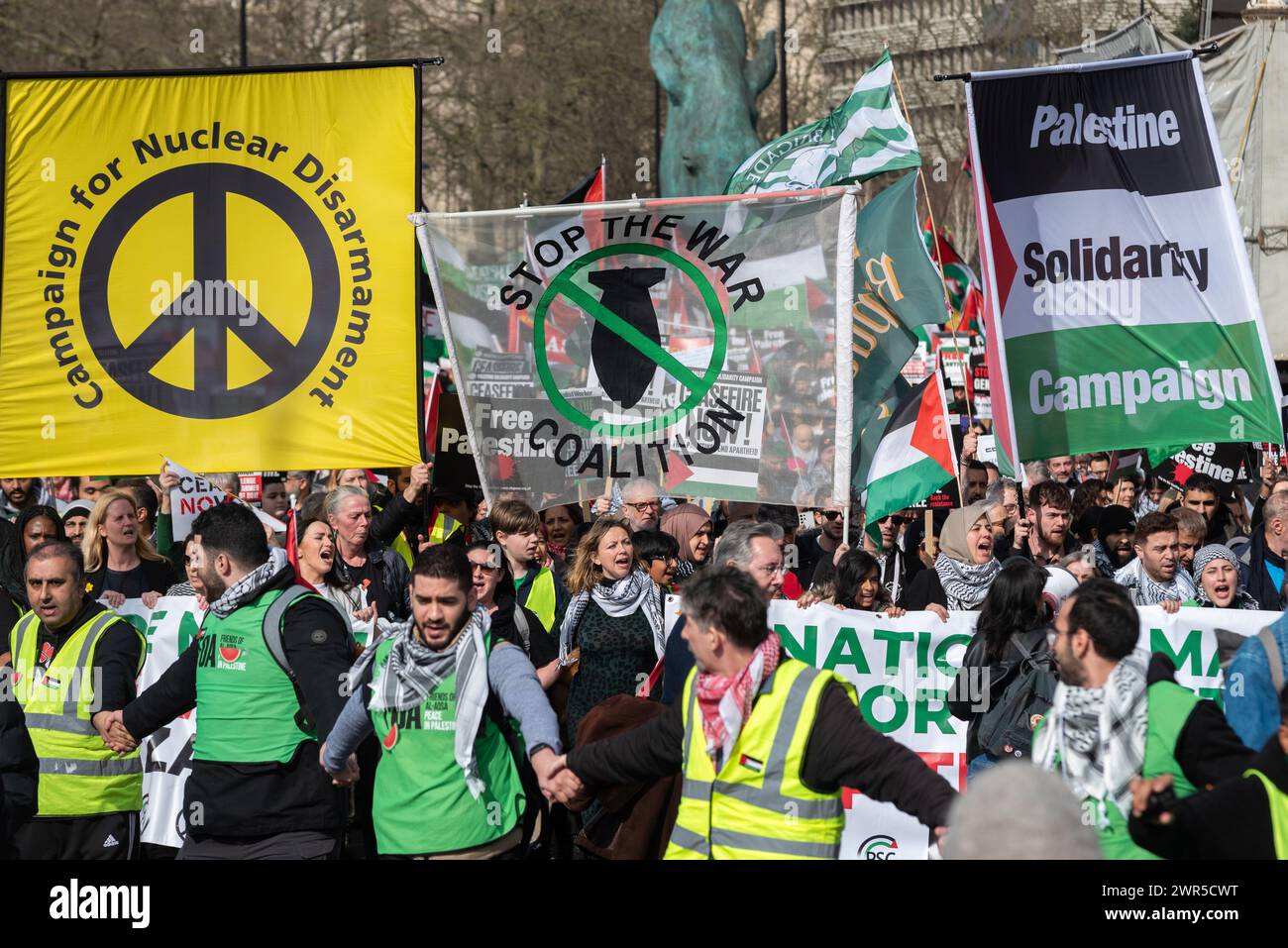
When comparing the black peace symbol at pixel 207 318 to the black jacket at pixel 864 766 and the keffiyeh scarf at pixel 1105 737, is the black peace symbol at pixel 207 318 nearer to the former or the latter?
the black jacket at pixel 864 766

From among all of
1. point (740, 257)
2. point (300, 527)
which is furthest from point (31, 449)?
point (740, 257)

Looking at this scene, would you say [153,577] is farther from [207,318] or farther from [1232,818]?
[1232,818]

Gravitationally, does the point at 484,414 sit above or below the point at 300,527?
above

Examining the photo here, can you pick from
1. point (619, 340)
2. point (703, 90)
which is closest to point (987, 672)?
point (619, 340)

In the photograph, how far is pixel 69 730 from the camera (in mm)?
6238

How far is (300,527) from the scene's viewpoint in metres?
7.37

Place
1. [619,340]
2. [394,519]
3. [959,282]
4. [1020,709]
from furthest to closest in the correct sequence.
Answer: [959,282]
[394,519]
[619,340]
[1020,709]

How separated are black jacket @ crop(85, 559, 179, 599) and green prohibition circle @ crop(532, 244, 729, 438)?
2.03 meters

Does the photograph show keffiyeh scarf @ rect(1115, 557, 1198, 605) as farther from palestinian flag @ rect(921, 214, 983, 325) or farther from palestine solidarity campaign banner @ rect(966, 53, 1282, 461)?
palestinian flag @ rect(921, 214, 983, 325)

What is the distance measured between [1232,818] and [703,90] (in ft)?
88.9
